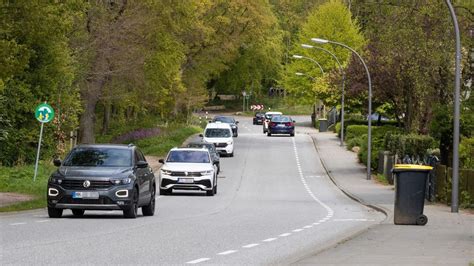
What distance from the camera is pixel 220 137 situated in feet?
227

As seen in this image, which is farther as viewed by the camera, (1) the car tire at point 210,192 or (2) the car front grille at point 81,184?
(1) the car tire at point 210,192

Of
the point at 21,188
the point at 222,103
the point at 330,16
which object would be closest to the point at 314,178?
the point at 21,188

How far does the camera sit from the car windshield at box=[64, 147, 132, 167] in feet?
86.2

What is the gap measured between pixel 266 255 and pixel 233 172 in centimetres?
4230

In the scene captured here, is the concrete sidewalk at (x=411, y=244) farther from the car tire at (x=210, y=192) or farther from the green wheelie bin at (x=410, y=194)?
the car tire at (x=210, y=192)

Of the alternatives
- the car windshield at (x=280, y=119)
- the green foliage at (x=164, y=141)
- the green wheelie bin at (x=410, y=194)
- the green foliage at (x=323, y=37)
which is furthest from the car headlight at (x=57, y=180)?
the green foliage at (x=323, y=37)

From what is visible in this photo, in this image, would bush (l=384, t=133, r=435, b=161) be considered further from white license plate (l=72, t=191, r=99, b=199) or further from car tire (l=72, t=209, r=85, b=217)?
white license plate (l=72, t=191, r=99, b=199)

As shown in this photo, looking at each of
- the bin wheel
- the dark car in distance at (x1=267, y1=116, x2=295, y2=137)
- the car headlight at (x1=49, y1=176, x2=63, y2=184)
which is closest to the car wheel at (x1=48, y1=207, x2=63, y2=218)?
the car headlight at (x1=49, y1=176, x2=63, y2=184)

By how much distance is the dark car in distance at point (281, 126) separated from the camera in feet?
299

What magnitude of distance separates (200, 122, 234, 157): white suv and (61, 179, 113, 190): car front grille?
43117 millimetres

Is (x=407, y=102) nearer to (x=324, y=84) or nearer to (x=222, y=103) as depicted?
(x=324, y=84)

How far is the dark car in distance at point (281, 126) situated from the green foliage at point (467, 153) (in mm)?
49134

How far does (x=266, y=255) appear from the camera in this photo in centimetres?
1689

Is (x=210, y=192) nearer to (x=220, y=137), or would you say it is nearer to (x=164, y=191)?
(x=164, y=191)
